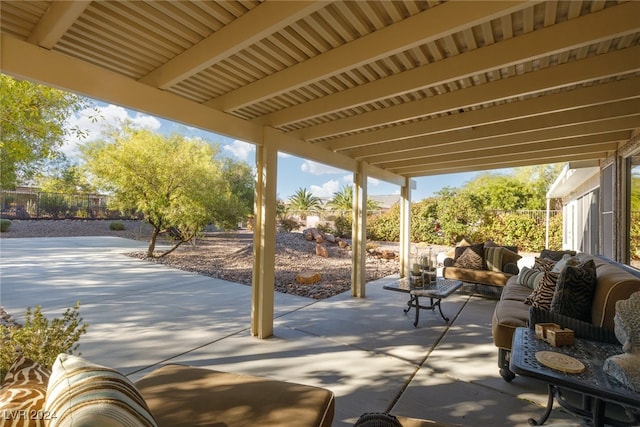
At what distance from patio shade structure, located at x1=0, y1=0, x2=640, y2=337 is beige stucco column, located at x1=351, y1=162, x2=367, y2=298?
1.93m

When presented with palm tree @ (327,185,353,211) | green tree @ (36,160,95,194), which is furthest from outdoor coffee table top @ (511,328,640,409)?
palm tree @ (327,185,353,211)

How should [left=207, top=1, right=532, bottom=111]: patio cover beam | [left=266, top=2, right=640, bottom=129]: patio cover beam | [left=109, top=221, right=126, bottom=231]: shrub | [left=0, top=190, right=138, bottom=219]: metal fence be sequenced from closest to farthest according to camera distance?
1. [left=207, top=1, right=532, bottom=111]: patio cover beam
2. [left=266, top=2, right=640, bottom=129]: patio cover beam
3. [left=0, top=190, right=138, bottom=219]: metal fence
4. [left=109, top=221, right=126, bottom=231]: shrub

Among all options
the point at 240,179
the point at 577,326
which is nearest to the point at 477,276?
the point at 577,326

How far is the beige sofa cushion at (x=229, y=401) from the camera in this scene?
4.70 feet

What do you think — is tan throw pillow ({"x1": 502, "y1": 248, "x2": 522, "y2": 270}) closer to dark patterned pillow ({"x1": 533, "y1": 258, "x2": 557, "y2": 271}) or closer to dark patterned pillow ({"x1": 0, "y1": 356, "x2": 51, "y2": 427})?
dark patterned pillow ({"x1": 533, "y1": 258, "x2": 557, "y2": 271})

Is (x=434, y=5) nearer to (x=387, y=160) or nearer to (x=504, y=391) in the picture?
(x=504, y=391)

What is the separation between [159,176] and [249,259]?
3484 mm

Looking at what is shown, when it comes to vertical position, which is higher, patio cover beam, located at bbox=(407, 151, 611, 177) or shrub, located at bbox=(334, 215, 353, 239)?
patio cover beam, located at bbox=(407, 151, 611, 177)

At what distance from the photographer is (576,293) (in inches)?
102

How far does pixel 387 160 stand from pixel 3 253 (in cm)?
1137

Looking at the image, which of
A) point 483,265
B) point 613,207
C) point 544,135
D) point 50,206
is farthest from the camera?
point 50,206

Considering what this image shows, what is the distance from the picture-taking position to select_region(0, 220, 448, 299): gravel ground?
717 centimetres

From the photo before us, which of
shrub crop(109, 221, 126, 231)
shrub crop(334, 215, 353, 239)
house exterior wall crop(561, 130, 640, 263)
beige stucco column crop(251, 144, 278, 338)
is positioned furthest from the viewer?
shrub crop(109, 221, 126, 231)

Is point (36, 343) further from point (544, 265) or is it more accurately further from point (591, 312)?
point (544, 265)
